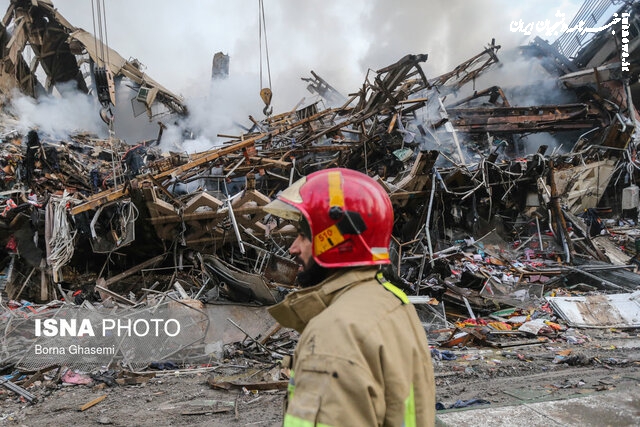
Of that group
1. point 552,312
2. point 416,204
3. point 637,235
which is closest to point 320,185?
point 552,312

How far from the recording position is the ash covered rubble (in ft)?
23.1

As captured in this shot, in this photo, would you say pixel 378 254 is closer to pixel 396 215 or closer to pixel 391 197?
pixel 391 197

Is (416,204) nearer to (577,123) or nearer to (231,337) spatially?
(231,337)

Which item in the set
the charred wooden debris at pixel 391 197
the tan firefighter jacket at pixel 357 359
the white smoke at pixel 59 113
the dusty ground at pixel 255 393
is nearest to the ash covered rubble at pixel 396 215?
the charred wooden debris at pixel 391 197

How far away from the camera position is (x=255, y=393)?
430 centimetres

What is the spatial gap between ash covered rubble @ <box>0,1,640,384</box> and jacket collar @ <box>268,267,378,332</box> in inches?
186

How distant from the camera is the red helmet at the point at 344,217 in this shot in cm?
120

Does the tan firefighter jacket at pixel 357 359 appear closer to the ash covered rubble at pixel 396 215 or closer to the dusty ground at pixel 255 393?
the dusty ground at pixel 255 393

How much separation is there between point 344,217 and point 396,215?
893 cm

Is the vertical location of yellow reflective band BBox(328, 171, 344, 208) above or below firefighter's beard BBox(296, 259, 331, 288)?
above

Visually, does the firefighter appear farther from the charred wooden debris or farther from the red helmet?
the charred wooden debris

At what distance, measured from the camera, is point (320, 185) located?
126cm

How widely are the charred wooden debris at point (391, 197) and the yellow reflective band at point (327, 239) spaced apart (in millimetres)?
5123

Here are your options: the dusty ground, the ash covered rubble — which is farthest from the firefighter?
the ash covered rubble
